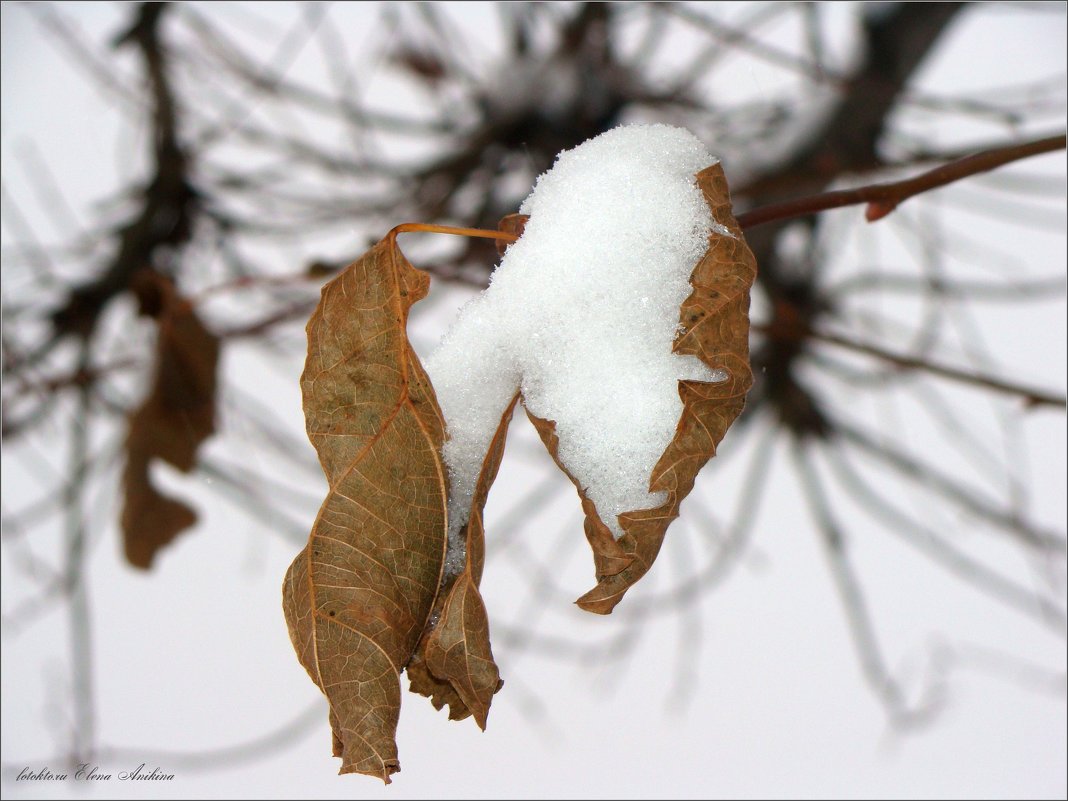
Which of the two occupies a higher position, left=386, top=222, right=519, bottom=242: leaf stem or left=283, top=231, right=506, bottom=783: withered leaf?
left=386, top=222, right=519, bottom=242: leaf stem

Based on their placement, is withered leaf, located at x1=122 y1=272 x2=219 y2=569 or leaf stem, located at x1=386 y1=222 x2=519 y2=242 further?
withered leaf, located at x1=122 y1=272 x2=219 y2=569

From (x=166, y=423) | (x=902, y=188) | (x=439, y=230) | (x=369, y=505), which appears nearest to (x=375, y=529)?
(x=369, y=505)

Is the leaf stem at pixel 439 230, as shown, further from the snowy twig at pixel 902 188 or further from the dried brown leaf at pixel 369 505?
the snowy twig at pixel 902 188

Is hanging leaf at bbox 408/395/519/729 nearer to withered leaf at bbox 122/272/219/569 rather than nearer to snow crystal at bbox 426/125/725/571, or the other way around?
snow crystal at bbox 426/125/725/571

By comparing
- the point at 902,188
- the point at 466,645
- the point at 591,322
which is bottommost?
the point at 466,645

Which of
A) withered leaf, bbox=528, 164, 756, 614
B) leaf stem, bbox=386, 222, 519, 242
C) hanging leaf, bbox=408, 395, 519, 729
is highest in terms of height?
leaf stem, bbox=386, 222, 519, 242

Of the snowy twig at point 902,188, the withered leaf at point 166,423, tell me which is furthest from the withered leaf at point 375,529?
the withered leaf at point 166,423

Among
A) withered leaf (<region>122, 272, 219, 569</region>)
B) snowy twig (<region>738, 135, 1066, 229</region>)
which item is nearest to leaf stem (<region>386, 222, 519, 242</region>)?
snowy twig (<region>738, 135, 1066, 229</region>)

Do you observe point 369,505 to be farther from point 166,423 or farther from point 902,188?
point 166,423
